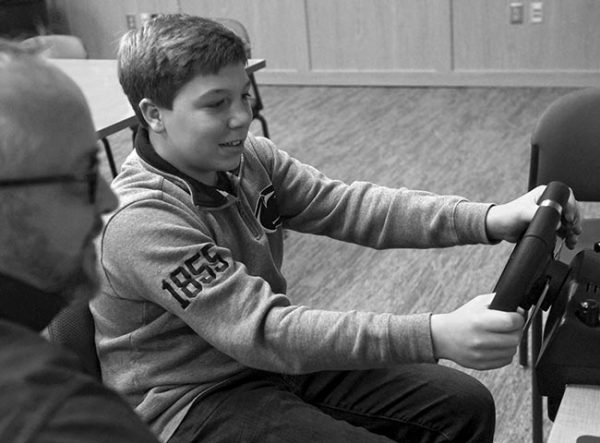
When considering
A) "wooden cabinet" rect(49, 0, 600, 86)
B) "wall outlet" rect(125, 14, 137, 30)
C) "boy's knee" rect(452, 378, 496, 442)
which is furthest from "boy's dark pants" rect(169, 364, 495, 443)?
"wall outlet" rect(125, 14, 137, 30)

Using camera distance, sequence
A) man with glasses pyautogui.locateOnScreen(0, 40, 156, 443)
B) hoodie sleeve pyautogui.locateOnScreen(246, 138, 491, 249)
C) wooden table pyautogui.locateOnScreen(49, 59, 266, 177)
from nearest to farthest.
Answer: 1. man with glasses pyautogui.locateOnScreen(0, 40, 156, 443)
2. hoodie sleeve pyautogui.locateOnScreen(246, 138, 491, 249)
3. wooden table pyautogui.locateOnScreen(49, 59, 266, 177)

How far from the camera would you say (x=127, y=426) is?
690mm

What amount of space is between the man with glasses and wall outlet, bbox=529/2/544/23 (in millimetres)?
4754

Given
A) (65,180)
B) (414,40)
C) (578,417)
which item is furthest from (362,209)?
(414,40)

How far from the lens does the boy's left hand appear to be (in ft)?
4.58

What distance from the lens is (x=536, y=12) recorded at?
5.19m

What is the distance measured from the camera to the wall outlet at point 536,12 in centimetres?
517

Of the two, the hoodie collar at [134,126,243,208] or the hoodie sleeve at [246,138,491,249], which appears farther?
the hoodie sleeve at [246,138,491,249]

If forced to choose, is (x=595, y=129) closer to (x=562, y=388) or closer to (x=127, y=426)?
(x=562, y=388)

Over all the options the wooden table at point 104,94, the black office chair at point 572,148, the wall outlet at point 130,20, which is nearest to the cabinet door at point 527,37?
the wooden table at point 104,94

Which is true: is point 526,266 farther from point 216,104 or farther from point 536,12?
point 536,12

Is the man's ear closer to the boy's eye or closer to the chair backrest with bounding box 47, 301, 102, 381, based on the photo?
the boy's eye

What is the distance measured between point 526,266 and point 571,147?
118 cm

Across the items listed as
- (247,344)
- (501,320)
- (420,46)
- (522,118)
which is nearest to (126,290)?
(247,344)
